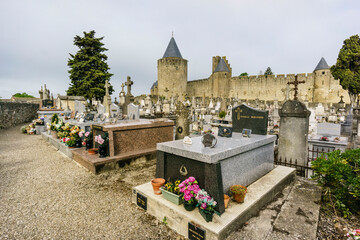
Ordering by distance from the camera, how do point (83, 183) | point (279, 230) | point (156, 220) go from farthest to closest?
point (83, 183) → point (156, 220) → point (279, 230)

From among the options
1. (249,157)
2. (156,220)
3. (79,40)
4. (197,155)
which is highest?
(79,40)

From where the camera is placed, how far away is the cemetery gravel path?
8.71 ft

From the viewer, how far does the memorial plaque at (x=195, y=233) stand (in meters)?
2.24

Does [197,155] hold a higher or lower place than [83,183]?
higher

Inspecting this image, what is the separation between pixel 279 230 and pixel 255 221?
1.02ft

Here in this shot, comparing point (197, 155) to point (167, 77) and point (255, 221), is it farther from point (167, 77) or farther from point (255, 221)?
point (167, 77)

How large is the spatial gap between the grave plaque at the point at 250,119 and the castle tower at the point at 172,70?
3327 centimetres

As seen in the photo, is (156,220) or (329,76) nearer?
(156,220)

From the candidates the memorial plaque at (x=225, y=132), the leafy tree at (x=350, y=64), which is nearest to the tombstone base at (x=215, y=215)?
the memorial plaque at (x=225, y=132)

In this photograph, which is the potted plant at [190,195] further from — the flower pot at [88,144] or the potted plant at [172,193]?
the flower pot at [88,144]

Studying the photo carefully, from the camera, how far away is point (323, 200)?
10.8 ft

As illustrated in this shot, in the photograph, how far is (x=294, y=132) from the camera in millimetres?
5121

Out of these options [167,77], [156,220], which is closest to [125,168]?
[156,220]

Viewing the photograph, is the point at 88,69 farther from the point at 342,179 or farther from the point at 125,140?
the point at 342,179
